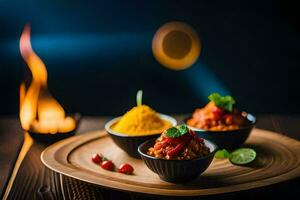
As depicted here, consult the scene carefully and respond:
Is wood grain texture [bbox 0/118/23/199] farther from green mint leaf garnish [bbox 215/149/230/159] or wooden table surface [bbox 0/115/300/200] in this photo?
green mint leaf garnish [bbox 215/149/230/159]

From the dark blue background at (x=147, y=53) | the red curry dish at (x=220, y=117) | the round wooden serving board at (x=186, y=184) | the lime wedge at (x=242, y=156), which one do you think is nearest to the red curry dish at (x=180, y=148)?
the round wooden serving board at (x=186, y=184)

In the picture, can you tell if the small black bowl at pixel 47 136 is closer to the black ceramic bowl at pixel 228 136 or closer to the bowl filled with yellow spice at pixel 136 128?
the bowl filled with yellow spice at pixel 136 128

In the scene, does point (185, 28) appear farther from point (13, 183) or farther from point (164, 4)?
point (13, 183)

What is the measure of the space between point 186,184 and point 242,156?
427 millimetres

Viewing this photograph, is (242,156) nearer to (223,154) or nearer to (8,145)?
(223,154)

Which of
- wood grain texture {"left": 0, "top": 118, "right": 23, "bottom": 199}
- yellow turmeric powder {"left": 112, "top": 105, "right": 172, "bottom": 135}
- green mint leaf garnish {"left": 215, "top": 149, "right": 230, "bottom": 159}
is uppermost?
yellow turmeric powder {"left": 112, "top": 105, "right": 172, "bottom": 135}

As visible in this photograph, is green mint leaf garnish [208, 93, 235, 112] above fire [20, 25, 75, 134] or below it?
above

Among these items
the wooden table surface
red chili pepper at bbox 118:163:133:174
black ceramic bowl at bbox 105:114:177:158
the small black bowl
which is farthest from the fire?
red chili pepper at bbox 118:163:133:174

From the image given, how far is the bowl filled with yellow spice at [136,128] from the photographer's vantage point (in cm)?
269

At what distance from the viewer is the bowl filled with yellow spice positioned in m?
2.69

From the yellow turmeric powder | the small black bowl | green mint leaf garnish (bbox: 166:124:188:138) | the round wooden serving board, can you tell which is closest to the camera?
the round wooden serving board

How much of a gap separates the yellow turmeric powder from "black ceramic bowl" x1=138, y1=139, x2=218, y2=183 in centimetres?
43

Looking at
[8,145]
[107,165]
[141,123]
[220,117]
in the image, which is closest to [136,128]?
[141,123]

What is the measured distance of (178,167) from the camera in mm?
2242
